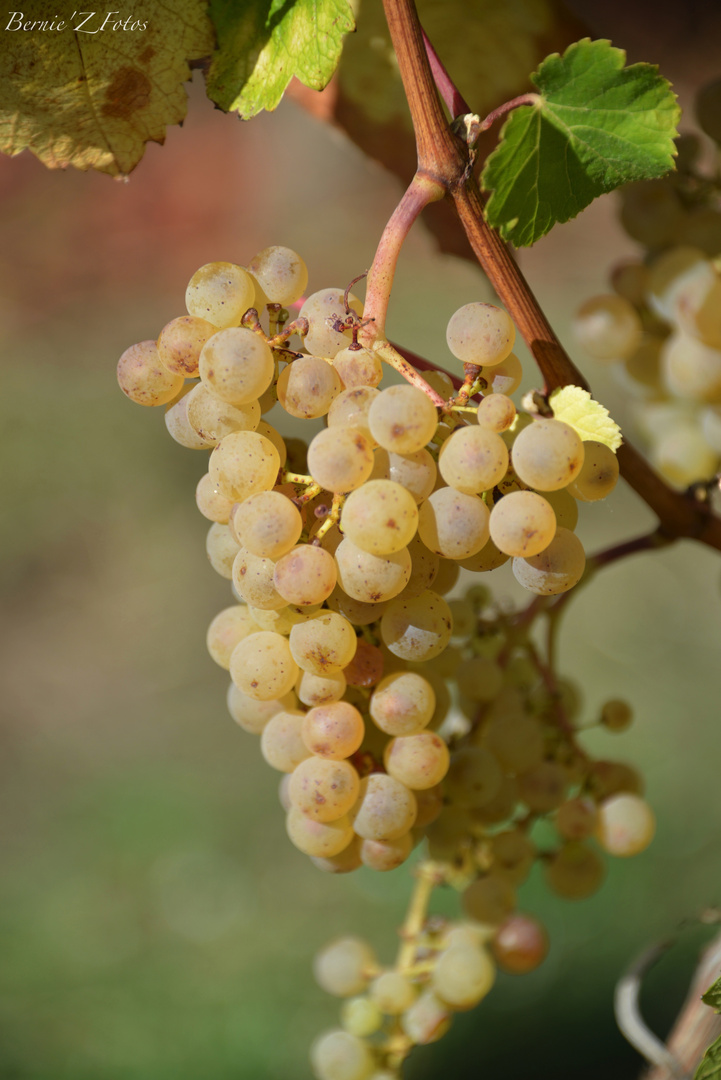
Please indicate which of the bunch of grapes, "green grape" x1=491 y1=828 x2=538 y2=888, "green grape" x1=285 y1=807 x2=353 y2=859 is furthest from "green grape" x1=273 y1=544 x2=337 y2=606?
"green grape" x1=491 y1=828 x2=538 y2=888

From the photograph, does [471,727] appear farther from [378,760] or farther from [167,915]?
[167,915]

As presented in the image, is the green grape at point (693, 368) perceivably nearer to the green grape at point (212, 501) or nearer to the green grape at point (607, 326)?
the green grape at point (607, 326)

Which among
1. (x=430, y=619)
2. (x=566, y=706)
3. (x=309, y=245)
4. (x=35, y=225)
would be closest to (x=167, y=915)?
(x=566, y=706)

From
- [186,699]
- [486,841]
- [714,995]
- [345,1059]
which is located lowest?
[186,699]

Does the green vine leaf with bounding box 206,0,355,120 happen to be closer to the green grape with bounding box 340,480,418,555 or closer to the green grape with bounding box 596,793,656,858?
the green grape with bounding box 340,480,418,555


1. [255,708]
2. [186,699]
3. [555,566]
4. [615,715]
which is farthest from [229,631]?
[186,699]

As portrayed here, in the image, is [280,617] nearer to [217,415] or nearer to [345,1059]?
[217,415]

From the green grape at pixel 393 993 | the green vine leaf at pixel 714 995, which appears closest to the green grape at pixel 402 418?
the green vine leaf at pixel 714 995
